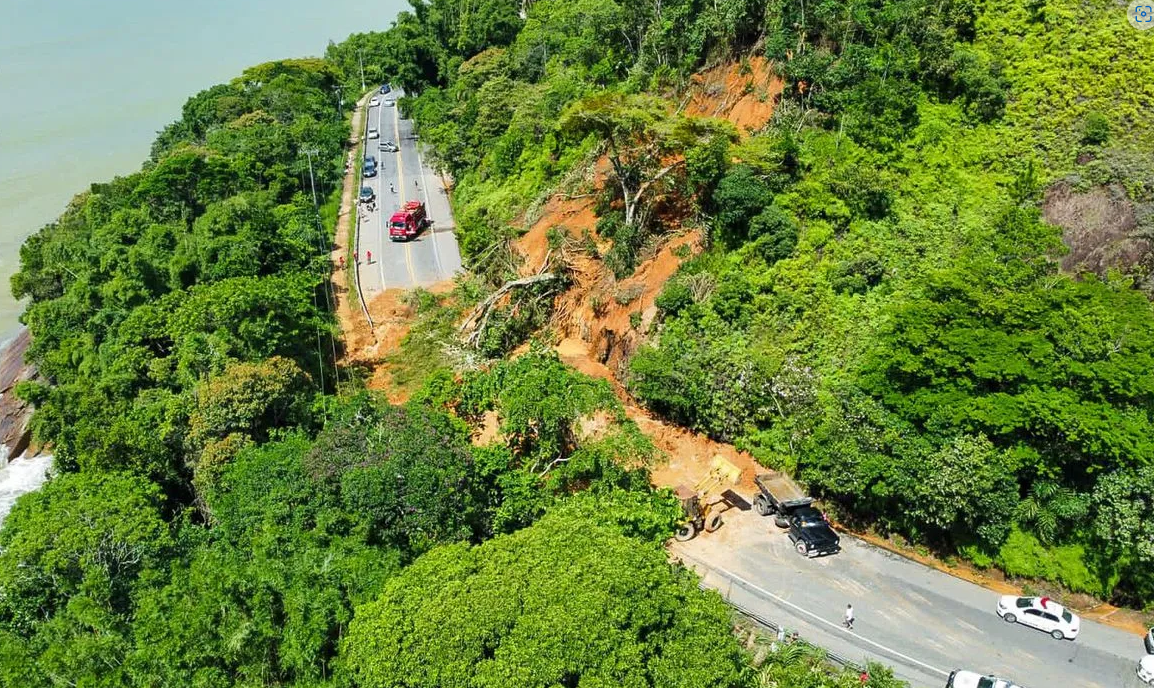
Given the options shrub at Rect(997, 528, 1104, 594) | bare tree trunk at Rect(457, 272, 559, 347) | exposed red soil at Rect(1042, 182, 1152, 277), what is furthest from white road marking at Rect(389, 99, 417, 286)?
shrub at Rect(997, 528, 1104, 594)

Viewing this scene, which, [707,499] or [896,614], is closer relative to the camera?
[896,614]

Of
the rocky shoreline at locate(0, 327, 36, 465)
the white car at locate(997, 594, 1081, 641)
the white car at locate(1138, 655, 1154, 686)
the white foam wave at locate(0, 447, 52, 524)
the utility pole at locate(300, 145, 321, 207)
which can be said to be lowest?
the white car at locate(1138, 655, 1154, 686)

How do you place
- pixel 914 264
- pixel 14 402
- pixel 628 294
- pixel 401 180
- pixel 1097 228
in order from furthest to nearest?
pixel 401 180 → pixel 14 402 → pixel 628 294 → pixel 914 264 → pixel 1097 228

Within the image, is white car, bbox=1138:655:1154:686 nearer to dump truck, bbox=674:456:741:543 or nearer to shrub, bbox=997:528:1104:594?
shrub, bbox=997:528:1104:594

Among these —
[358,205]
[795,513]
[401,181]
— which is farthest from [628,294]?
[401,181]

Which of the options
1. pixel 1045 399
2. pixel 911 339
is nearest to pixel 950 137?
pixel 911 339

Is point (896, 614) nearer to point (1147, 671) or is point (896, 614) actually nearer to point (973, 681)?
point (973, 681)

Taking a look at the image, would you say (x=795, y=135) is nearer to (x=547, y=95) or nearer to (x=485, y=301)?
(x=485, y=301)

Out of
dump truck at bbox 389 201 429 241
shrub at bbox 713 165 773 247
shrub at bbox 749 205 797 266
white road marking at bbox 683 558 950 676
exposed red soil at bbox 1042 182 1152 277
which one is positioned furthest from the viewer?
dump truck at bbox 389 201 429 241
